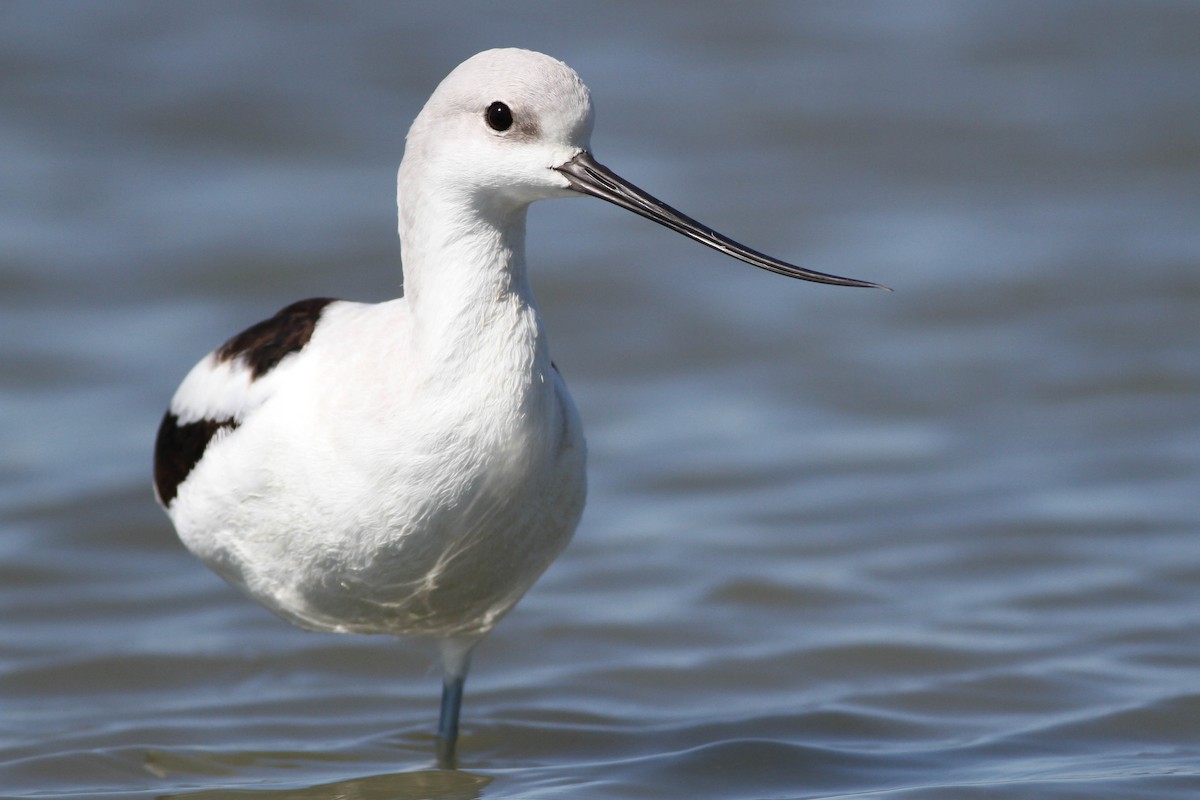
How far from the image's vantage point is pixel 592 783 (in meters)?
5.04

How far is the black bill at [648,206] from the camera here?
4.08 m

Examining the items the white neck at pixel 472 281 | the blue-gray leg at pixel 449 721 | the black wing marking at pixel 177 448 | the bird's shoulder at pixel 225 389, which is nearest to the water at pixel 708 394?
the blue-gray leg at pixel 449 721

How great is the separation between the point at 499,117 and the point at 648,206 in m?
0.42

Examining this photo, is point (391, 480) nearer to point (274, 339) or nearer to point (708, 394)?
point (274, 339)

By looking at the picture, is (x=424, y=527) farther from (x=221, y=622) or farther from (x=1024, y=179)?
(x=1024, y=179)

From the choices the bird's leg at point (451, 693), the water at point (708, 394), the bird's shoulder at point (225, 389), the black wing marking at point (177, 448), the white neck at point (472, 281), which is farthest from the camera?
the water at point (708, 394)

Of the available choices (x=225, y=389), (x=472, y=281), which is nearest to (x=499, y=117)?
(x=472, y=281)

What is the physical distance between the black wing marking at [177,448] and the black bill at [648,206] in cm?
133

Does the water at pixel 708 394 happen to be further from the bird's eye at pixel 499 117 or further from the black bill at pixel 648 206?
the bird's eye at pixel 499 117

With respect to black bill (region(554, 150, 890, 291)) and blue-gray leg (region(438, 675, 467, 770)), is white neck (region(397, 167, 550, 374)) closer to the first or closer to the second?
black bill (region(554, 150, 890, 291))

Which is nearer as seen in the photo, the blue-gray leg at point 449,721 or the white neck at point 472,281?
the white neck at point 472,281

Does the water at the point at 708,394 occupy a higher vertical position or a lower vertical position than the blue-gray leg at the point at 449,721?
higher

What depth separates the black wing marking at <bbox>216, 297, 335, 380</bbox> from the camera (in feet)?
15.7

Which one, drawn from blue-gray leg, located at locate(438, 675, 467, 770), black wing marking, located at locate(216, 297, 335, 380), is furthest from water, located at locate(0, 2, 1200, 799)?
black wing marking, located at locate(216, 297, 335, 380)
